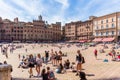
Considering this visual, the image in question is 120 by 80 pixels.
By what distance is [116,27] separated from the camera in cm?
7612

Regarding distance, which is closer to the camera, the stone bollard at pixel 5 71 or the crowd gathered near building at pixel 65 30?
the stone bollard at pixel 5 71

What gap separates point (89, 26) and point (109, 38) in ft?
70.3

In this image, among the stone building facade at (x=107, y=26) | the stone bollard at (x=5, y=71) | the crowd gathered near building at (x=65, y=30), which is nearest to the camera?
the stone bollard at (x=5, y=71)

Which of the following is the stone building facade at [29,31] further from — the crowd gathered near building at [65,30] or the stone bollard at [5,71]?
the stone bollard at [5,71]

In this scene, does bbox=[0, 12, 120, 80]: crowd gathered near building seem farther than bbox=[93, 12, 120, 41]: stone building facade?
Yes

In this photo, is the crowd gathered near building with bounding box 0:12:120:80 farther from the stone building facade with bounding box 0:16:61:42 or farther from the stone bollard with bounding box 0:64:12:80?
the stone bollard with bounding box 0:64:12:80

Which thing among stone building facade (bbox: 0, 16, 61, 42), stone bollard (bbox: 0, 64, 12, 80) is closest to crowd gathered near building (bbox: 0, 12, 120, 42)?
stone building facade (bbox: 0, 16, 61, 42)

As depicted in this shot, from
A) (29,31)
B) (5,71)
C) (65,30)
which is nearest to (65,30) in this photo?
(65,30)

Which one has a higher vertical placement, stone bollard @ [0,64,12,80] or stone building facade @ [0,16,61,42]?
stone building facade @ [0,16,61,42]

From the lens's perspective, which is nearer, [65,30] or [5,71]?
[5,71]

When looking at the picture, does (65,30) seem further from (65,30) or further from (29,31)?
(29,31)

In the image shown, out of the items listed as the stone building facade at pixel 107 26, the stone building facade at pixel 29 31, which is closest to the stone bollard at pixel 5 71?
the stone building facade at pixel 107 26

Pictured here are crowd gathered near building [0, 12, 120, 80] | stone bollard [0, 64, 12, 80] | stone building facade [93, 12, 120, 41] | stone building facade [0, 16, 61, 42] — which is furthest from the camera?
stone building facade [0, 16, 61, 42]

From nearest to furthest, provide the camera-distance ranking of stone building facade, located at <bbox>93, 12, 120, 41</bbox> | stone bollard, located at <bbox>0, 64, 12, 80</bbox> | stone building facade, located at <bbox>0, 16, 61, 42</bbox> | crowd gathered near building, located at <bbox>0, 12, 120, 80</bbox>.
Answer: stone bollard, located at <bbox>0, 64, 12, 80</bbox> < stone building facade, located at <bbox>93, 12, 120, 41</bbox> < crowd gathered near building, located at <bbox>0, 12, 120, 80</bbox> < stone building facade, located at <bbox>0, 16, 61, 42</bbox>
